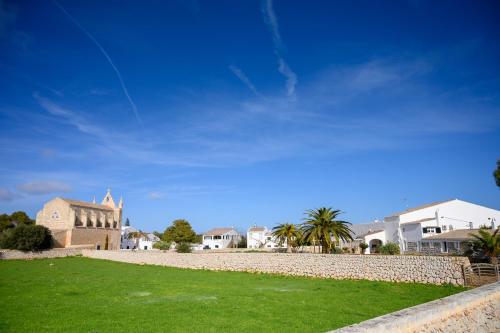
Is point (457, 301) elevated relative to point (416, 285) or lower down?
elevated

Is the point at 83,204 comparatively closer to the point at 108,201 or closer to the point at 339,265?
the point at 108,201

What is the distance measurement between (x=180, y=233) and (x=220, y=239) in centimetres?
1057

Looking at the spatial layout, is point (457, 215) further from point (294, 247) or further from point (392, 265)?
point (392, 265)

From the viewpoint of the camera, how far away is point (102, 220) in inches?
2763

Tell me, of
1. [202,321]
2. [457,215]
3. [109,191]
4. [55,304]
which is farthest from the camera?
[109,191]

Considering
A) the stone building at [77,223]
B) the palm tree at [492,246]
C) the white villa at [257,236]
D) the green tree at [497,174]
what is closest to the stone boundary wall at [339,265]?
the palm tree at [492,246]

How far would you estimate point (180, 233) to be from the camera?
7506 centimetres

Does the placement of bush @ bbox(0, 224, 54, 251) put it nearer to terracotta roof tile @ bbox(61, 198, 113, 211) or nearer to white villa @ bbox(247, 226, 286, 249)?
terracotta roof tile @ bbox(61, 198, 113, 211)

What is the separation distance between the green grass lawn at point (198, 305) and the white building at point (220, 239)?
5928 cm

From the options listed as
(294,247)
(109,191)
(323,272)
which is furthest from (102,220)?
(323,272)

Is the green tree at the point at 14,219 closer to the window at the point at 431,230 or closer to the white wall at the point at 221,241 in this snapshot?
the white wall at the point at 221,241

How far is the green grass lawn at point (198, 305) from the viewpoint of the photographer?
36.1ft

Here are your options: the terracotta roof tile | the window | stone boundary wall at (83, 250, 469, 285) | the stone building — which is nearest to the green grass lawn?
stone boundary wall at (83, 250, 469, 285)

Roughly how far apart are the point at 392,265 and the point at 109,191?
7298cm
